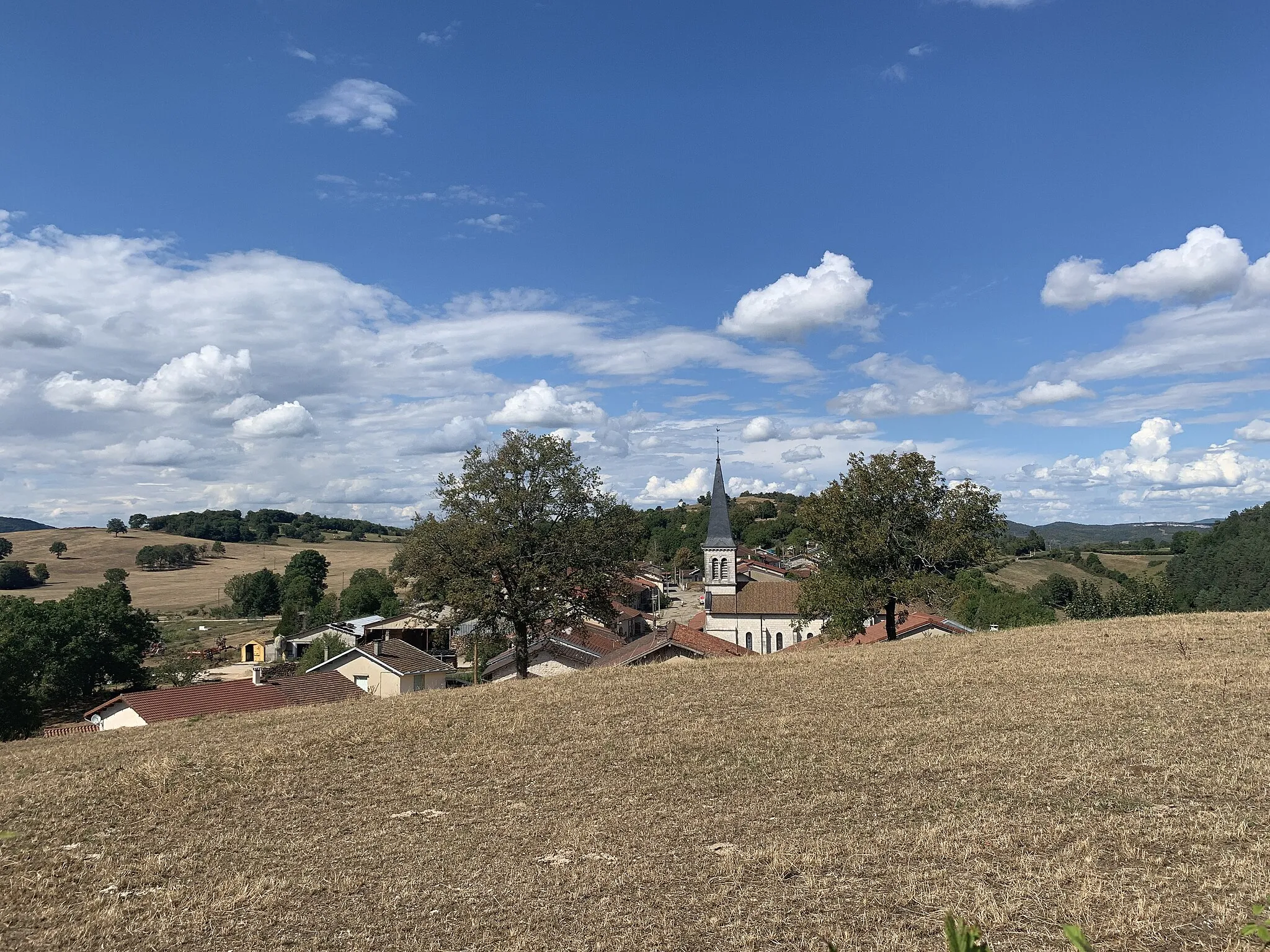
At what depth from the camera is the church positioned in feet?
243

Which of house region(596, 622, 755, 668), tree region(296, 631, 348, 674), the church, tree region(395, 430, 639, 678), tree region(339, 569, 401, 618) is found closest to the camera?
tree region(395, 430, 639, 678)

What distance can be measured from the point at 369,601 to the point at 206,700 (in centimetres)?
6685

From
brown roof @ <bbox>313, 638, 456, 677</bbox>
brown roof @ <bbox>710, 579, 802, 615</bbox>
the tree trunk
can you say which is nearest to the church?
brown roof @ <bbox>710, 579, 802, 615</bbox>

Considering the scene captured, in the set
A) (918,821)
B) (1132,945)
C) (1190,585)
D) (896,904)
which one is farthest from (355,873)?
(1190,585)

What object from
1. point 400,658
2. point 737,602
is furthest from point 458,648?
point 737,602

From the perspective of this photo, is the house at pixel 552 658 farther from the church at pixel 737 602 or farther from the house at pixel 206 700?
the church at pixel 737 602

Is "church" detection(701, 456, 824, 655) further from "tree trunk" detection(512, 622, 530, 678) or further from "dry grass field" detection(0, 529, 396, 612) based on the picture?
"dry grass field" detection(0, 529, 396, 612)

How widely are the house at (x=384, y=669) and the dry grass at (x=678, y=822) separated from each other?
1135 inches

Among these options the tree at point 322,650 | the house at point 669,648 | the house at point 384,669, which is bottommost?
the tree at point 322,650

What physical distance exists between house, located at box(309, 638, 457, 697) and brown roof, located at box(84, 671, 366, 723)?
4821mm

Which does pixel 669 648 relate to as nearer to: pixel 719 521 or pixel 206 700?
pixel 206 700

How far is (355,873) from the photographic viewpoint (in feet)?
34.5

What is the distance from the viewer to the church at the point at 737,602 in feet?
243

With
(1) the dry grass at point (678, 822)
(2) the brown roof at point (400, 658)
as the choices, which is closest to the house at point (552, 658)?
(2) the brown roof at point (400, 658)
